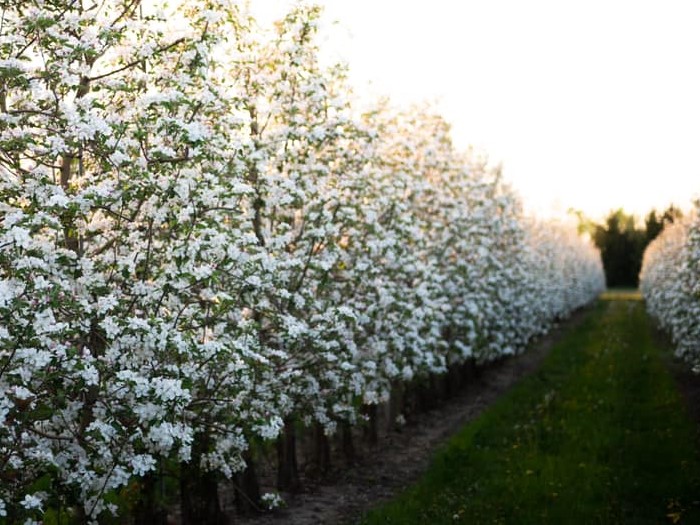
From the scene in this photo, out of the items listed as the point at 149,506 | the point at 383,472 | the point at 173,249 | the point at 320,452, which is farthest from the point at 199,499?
the point at 383,472

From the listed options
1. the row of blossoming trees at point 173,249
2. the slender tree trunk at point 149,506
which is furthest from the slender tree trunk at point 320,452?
the slender tree trunk at point 149,506

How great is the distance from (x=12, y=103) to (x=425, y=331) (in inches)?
462

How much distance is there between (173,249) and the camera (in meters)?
8.77

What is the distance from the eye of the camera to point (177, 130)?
841 cm

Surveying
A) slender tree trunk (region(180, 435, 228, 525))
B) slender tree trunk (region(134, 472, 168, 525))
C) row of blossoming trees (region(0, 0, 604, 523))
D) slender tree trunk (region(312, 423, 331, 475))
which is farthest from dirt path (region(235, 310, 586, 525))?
slender tree trunk (region(134, 472, 168, 525))

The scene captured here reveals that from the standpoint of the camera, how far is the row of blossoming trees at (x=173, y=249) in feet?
25.5

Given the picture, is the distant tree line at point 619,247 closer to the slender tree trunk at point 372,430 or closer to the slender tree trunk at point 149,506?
the slender tree trunk at point 372,430

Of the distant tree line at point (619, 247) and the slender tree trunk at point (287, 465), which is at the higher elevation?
the distant tree line at point (619, 247)

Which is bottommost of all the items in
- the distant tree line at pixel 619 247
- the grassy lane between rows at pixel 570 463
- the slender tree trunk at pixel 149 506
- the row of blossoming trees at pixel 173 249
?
the grassy lane between rows at pixel 570 463

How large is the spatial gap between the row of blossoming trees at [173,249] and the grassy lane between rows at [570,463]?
229 centimetres

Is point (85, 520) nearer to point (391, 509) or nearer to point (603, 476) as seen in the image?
point (391, 509)

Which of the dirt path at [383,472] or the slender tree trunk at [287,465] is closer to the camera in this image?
the dirt path at [383,472]

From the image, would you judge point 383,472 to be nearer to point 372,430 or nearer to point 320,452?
point 320,452

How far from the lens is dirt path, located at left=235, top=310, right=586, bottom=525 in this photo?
538 inches
